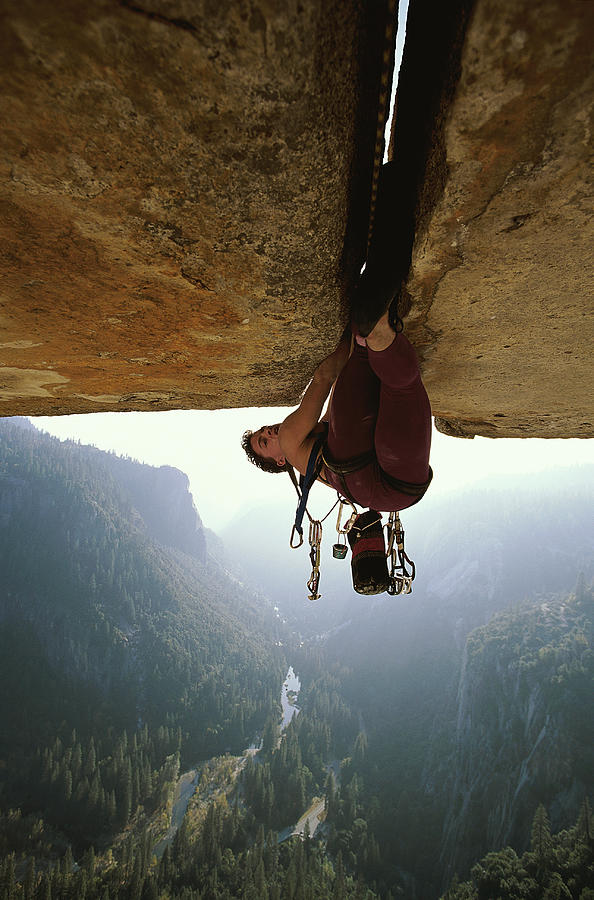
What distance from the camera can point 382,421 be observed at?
1.90m

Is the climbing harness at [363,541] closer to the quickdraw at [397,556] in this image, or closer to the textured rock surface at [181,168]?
the quickdraw at [397,556]

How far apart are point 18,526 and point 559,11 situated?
75374 mm

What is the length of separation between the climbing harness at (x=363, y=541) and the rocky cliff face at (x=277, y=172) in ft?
2.22

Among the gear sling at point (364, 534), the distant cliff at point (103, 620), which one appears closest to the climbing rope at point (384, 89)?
the gear sling at point (364, 534)

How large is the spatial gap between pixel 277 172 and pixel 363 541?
1935mm

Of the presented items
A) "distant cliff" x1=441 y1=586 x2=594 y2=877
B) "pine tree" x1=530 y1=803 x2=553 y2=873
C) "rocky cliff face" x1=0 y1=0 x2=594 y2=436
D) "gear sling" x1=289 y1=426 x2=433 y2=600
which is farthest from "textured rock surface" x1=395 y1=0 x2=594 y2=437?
"distant cliff" x1=441 y1=586 x2=594 y2=877

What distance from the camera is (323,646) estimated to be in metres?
75.4

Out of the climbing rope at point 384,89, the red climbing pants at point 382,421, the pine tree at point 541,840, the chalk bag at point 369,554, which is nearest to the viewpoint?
Result: the climbing rope at point 384,89

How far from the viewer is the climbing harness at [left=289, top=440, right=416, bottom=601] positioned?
2.26m

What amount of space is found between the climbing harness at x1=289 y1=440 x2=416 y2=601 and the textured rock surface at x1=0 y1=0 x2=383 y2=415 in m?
0.72

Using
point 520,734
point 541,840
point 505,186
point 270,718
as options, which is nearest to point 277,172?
point 505,186

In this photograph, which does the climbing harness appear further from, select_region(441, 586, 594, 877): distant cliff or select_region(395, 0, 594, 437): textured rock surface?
select_region(441, 586, 594, 877): distant cliff

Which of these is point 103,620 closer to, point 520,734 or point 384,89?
point 520,734

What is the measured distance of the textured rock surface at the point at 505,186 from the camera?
31.6 inches
